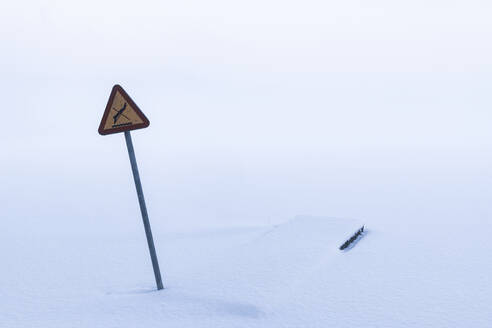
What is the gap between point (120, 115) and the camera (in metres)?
3.38

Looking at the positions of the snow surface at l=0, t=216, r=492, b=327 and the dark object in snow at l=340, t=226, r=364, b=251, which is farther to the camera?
the dark object in snow at l=340, t=226, r=364, b=251

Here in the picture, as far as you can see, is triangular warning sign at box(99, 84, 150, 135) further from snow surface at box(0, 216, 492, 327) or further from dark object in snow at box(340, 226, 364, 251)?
dark object in snow at box(340, 226, 364, 251)

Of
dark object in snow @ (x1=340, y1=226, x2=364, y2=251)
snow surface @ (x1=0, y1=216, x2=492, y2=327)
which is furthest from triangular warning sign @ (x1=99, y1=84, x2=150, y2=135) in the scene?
dark object in snow @ (x1=340, y1=226, x2=364, y2=251)

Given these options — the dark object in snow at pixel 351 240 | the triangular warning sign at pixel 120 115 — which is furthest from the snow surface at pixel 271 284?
the triangular warning sign at pixel 120 115

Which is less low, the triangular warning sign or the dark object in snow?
the triangular warning sign

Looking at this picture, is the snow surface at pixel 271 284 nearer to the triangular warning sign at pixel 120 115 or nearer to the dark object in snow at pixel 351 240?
the dark object in snow at pixel 351 240

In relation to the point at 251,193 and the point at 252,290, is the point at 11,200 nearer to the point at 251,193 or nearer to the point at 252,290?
the point at 251,193

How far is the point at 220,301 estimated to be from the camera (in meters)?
3.39

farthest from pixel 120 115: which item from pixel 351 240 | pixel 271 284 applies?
pixel 351 240

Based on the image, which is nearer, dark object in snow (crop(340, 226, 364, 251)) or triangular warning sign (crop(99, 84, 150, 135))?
triangular warning sign (crop(99, 84, 150, 135))

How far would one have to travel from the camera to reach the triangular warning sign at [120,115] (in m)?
3.37

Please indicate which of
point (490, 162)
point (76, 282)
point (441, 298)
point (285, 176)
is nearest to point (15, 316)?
point (76, 282)

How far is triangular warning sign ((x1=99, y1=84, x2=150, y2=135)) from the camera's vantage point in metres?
3.37

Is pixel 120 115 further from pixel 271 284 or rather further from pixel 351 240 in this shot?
pixel 351 240
